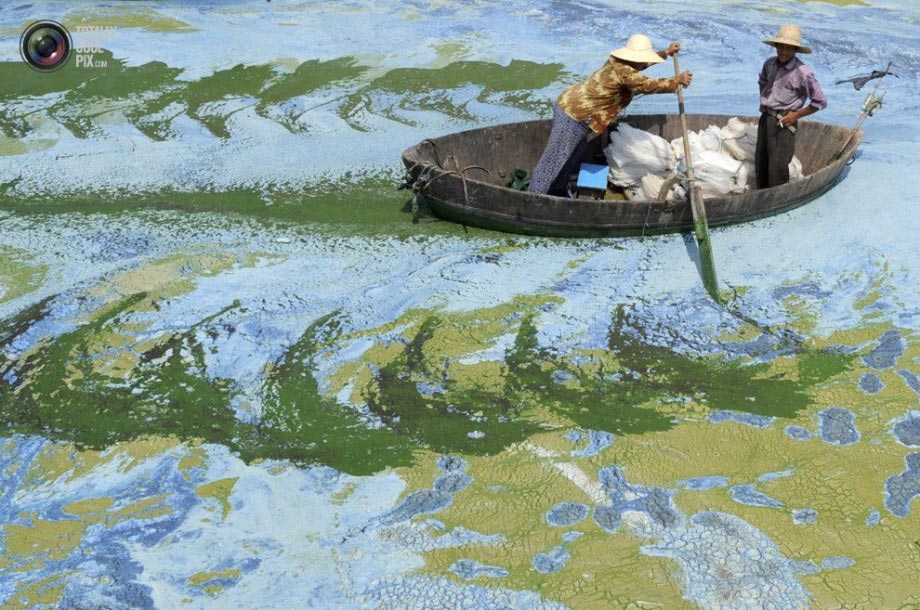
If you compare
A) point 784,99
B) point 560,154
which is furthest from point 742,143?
point 560,154

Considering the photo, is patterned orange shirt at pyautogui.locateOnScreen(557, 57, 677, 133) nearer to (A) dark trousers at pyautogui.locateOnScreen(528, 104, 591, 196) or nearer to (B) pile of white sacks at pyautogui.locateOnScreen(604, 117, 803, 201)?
(A) dark trousers at pyautogui.locateOnScreen(528, 104, 591, 196)

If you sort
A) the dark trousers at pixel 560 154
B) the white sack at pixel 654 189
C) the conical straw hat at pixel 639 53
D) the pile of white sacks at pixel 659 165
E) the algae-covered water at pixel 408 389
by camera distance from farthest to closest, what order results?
the pile of white sacks at pixel 659 165 < the white sack at pixel 654 189 < the dark trousers at pixel 560 154 < the conical straw hat at pixel 639 53 < the algae-covered water at pixel 408 389

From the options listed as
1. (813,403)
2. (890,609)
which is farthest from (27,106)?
(890,609)

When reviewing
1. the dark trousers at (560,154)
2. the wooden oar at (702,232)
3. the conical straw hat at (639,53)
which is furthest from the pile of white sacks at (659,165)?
the conical straw hat at (639,53)

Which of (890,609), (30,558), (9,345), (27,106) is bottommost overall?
(890,609)

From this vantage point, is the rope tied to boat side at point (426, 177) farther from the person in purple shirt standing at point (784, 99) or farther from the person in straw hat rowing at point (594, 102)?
the person in purple shirt standing at point (784, 99)

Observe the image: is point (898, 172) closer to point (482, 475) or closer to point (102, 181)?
point (482, 475)

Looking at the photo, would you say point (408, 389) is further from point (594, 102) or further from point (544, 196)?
point (594, 102)
